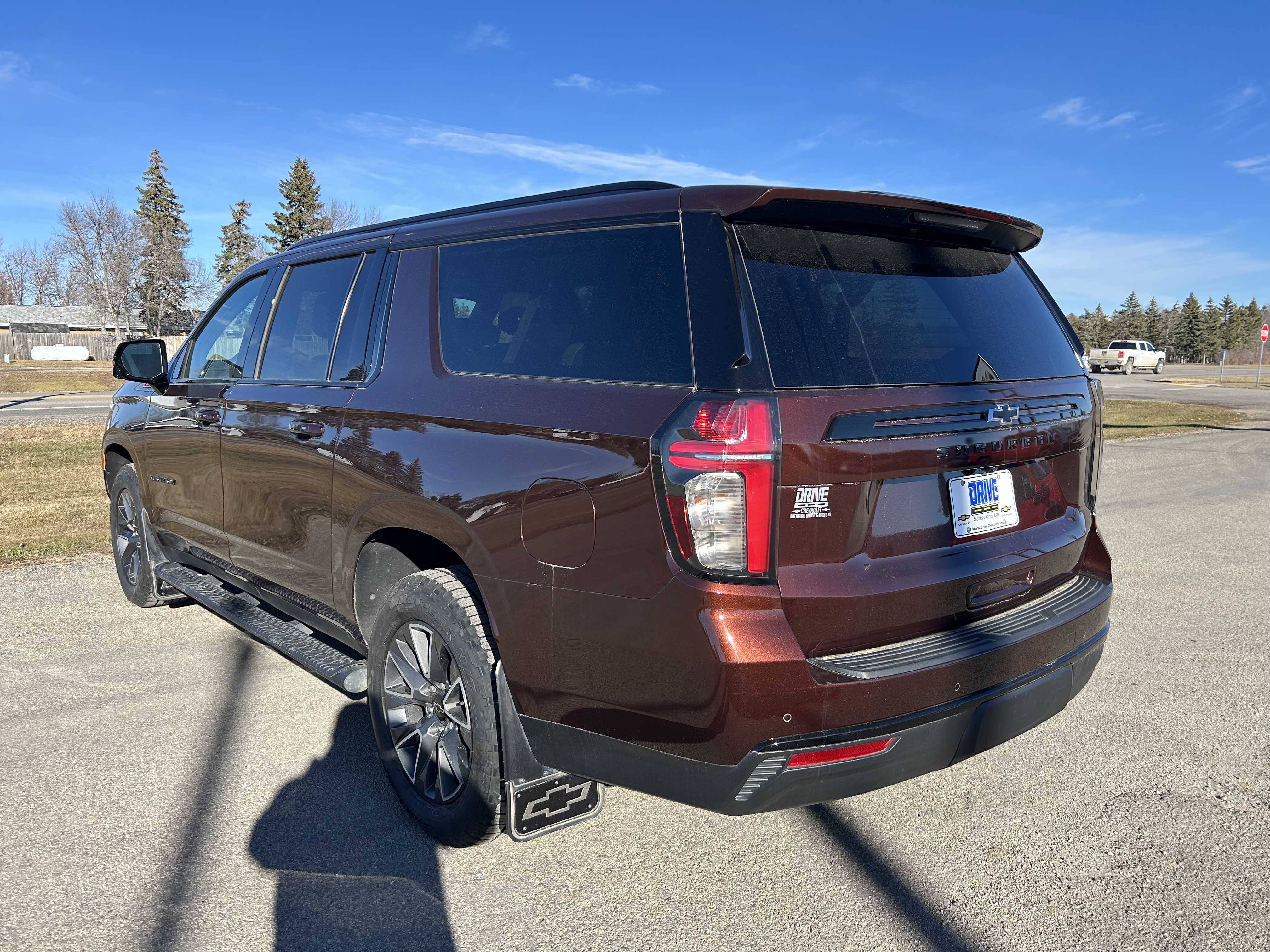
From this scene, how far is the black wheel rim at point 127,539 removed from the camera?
5406 millimetres

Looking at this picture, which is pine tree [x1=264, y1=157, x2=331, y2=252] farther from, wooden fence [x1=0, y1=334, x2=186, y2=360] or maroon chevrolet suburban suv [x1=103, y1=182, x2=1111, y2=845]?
maroon chevrolet suburban suv [x1=103, y1=182, x2=1111, y2=845]

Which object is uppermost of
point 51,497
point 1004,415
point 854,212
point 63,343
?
point 63,343

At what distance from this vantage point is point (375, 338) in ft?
10.9

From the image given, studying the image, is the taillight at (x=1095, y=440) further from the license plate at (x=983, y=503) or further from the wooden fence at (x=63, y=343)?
the wooden fence at (x=63, y=343)

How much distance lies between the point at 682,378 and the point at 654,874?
1.54m

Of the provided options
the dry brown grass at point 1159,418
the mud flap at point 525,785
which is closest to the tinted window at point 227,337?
the mud flap at point 525,785

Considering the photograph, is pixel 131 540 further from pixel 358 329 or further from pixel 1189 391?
pixel 1189 391

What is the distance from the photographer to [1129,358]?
52.6 m

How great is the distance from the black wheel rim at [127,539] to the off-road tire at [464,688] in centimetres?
308

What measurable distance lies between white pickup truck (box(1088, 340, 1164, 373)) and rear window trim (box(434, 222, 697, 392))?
55.3 metres

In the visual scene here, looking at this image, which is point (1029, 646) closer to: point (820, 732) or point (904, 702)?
point (904, 702)

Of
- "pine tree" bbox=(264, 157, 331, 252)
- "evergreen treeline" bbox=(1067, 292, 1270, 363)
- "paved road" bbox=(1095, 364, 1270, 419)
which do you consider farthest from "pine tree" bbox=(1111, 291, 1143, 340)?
"pine tree" bbox=(264, 157, 331, 252)

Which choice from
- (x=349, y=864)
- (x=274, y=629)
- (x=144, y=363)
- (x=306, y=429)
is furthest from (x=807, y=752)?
(x=144, y=363)

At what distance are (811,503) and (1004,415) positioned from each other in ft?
2.63
